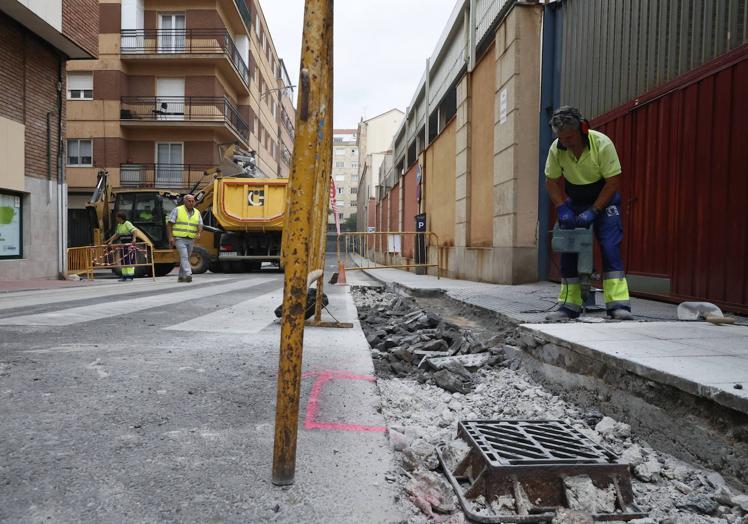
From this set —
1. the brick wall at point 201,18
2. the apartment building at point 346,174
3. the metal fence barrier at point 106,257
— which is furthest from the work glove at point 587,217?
the apartment building at point 346,174

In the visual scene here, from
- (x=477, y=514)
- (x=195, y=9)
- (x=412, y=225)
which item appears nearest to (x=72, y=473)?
(x=477, y=514)

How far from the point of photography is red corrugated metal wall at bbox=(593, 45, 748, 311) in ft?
15.3

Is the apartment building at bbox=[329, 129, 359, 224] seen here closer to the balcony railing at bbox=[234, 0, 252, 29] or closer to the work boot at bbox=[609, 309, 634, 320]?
the balcony railing at bbox=[234, 0, 252, 29]

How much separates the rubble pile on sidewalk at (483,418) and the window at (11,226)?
36.2 ft

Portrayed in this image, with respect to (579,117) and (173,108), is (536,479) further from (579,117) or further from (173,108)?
(173,108)

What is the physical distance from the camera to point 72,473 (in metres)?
1.55

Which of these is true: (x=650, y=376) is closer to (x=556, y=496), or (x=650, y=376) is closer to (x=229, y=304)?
(x=556, y=496)

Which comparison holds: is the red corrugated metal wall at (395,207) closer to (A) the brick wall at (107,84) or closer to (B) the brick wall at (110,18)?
(A) the brick wall at (107,84)

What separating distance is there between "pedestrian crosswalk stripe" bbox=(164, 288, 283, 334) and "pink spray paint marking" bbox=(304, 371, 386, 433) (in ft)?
5.08

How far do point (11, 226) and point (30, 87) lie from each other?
3.37 metres

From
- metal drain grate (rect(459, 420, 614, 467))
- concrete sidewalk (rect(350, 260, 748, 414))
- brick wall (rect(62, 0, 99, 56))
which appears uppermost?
brick wall (rect(62, 0, 99, 56))

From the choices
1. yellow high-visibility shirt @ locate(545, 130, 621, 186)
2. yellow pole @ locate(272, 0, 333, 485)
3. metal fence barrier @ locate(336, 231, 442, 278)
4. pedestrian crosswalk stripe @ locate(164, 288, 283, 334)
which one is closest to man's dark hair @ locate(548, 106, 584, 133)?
yellow high-visibility shirt @ locate(545, 130, 621, 186)

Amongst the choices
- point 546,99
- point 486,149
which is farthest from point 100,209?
point 546,99

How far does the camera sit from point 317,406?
2289 mm
